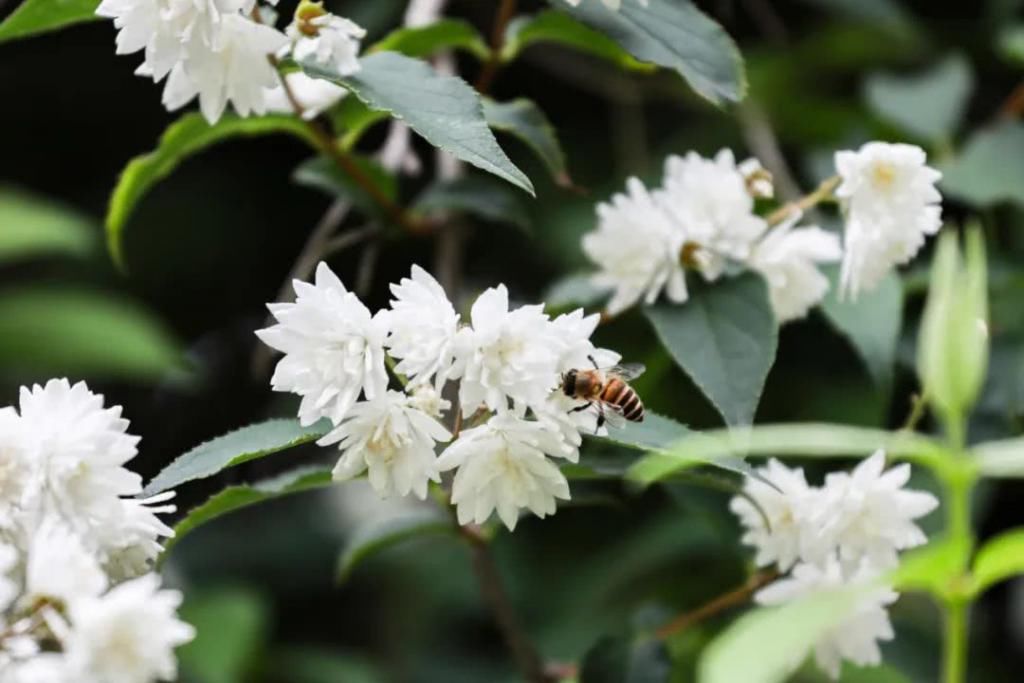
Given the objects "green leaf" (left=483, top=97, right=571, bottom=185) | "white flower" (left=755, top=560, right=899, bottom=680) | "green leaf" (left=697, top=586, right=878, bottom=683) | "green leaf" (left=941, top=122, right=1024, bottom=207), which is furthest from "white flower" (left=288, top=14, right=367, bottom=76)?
"green leaf" (left=941, top=122, right=1024, bottom=207)

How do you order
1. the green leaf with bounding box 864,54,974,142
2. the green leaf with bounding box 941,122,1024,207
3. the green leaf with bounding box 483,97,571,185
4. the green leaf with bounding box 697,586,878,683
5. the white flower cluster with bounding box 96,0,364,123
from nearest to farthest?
the green leaf with bounding box 697,586,878,683
the white flower cluster with bounding box 96,0,364,123
the green leaf with bounding box 483,97,571,185
the green leaf with bounding box 941,122,1024,207
the green leaf with bounding box 864,54,974,142

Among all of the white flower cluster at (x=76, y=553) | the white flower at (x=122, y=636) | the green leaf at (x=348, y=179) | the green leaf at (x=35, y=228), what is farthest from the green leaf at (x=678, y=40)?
the green leaf at (x=35, y=228)

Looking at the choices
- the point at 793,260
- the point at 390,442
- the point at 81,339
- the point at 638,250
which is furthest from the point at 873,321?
the point at 81,339

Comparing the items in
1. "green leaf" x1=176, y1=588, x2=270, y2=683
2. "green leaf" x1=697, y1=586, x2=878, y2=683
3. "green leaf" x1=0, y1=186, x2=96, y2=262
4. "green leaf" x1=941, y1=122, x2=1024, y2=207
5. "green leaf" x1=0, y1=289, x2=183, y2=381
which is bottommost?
"green leaf" x1=176, y1=588, x2=270, y2=683

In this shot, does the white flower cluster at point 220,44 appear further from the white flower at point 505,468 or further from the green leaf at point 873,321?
the green leaf at point 873,321

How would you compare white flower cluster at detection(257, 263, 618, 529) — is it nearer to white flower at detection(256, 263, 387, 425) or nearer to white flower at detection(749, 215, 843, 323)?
white flower at detection(256, 263, 387, 425)

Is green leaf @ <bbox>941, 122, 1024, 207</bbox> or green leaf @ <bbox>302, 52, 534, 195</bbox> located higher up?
green leaf @ <bbox>302, 52, 534, 195</bbox>

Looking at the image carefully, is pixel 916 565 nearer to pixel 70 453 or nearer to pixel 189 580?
pixel 70 453
